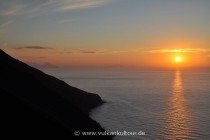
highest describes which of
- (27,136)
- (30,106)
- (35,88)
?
(35,88)

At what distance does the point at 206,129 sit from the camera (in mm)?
62344

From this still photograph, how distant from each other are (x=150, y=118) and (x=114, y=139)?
82.2ft

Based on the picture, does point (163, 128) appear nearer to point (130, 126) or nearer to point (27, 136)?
point (130, 126)

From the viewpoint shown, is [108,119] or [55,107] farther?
[108,119]

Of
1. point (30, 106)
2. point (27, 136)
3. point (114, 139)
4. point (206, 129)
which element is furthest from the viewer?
point (206, 129)

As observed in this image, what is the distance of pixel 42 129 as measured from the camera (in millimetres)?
36281

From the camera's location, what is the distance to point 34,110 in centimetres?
3869

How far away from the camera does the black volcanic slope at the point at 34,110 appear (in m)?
35.2

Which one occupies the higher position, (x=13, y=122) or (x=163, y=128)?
(x=163, y=128)

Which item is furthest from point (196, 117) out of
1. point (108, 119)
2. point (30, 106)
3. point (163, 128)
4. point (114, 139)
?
point (30, 106)

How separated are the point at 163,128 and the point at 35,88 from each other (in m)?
29.6

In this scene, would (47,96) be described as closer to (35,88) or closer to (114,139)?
(35,88)

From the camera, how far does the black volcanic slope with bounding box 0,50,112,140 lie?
35156 mm

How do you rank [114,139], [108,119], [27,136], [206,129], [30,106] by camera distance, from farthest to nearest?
[108,119] → [206,129] → [114,139] → [30,106] → [27,136]
